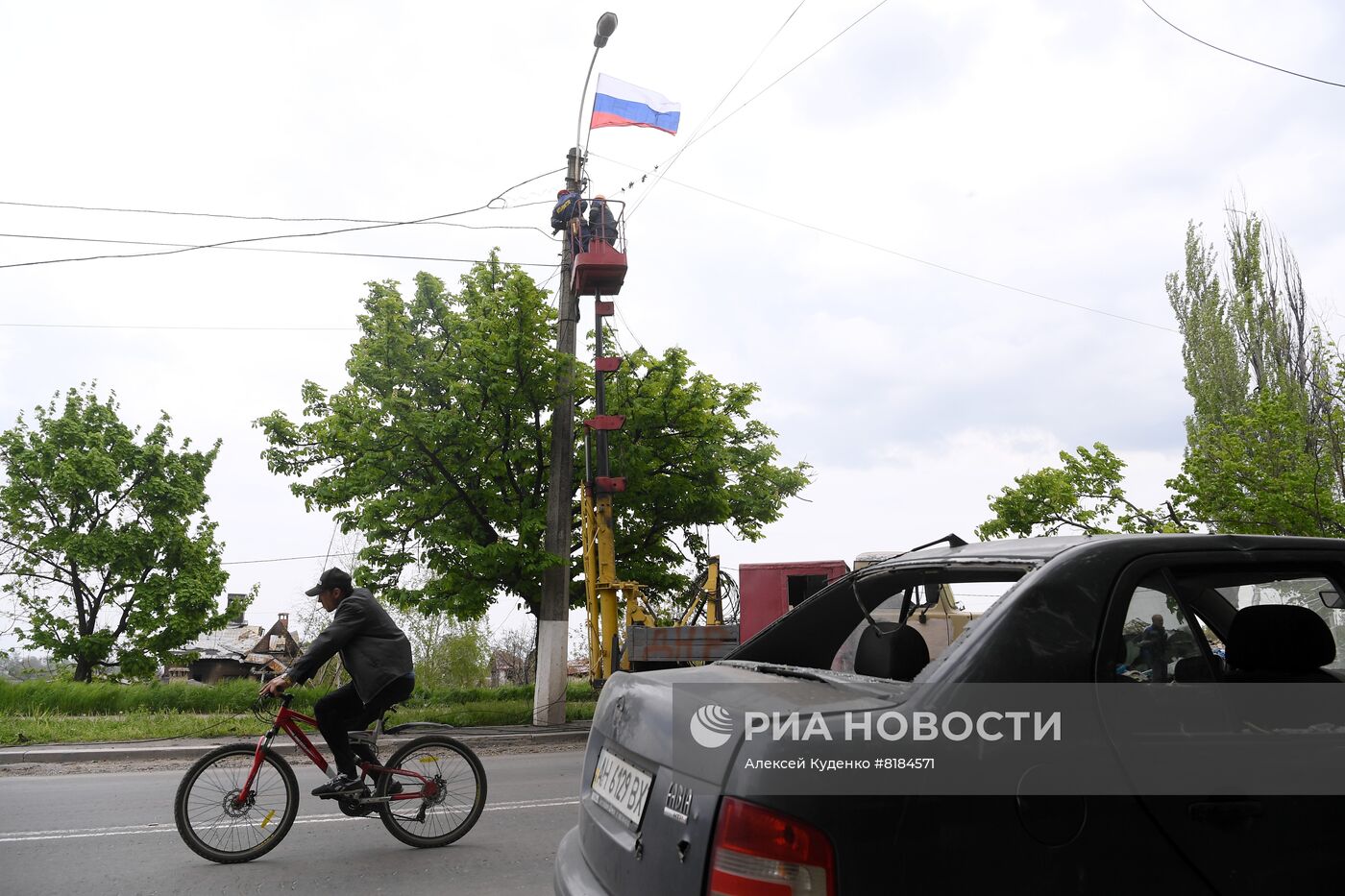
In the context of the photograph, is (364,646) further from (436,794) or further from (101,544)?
(101,544)

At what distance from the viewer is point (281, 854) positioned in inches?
234

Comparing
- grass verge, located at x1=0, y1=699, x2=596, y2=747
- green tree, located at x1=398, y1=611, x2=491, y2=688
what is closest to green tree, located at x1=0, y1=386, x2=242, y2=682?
green tree, located at x1=398, y1=611, x2=491, y2=688

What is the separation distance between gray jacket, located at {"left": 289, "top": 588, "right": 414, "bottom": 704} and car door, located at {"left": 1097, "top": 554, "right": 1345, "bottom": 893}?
181 inches

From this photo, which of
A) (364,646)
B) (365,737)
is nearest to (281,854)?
(365,737)

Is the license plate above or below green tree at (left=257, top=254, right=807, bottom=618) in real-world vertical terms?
below

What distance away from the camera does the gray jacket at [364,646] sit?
5.91m

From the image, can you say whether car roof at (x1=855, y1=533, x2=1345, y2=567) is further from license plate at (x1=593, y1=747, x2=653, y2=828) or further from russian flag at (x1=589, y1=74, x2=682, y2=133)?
russian flag at (x1=589, y1=74, x2=682, y2=133)

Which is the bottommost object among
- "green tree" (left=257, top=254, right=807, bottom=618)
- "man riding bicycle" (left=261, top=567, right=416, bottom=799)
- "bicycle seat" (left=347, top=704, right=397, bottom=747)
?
"bicycle seat" (left=347, top=704, right=397, bottom=747)

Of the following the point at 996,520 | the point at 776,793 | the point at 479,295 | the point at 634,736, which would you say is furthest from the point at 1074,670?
the point at 996,520

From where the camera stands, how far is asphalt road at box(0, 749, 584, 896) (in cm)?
519

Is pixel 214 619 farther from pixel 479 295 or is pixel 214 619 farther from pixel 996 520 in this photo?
pixel 996 520

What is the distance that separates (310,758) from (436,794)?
0.83 m

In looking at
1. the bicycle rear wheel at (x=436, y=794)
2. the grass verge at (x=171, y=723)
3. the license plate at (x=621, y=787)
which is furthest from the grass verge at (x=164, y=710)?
the license plate at (x=621, y=787)

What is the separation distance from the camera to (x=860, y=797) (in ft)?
6.54
